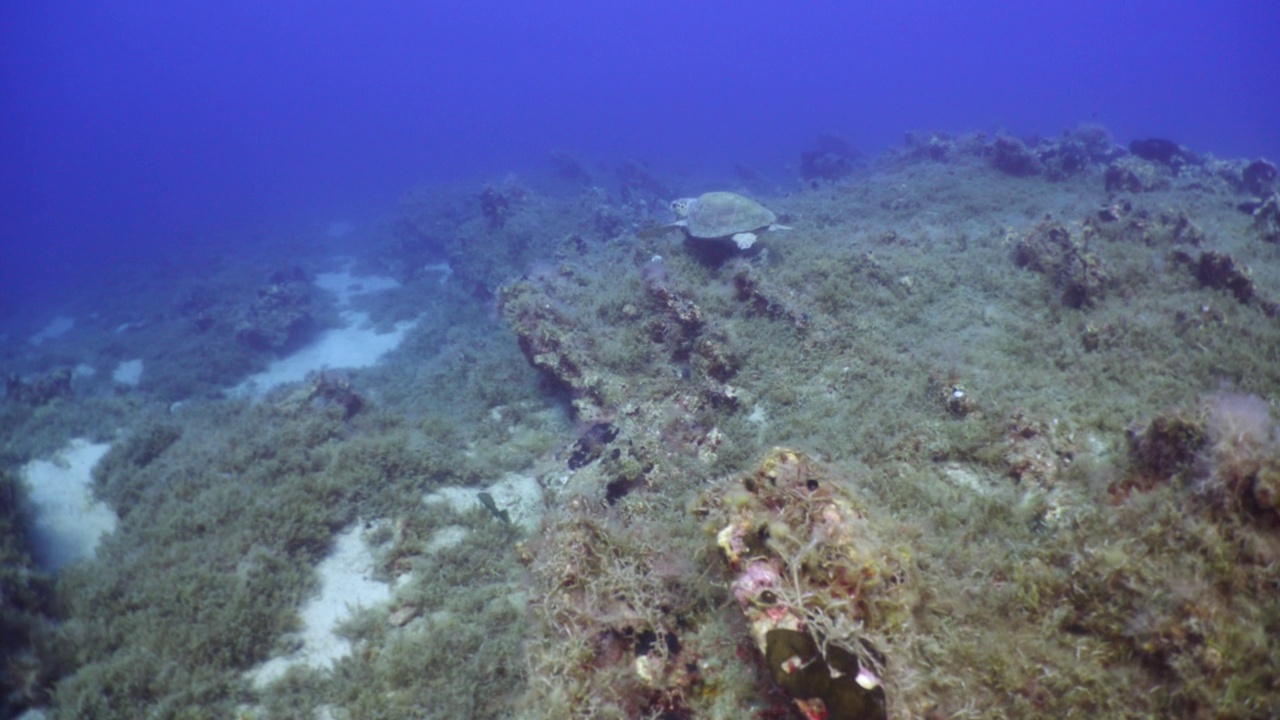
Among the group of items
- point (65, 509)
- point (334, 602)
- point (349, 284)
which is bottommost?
point (349, 284)

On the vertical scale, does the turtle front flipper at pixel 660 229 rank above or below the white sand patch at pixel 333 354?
above

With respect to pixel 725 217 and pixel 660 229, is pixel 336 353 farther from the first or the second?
pixel 725 217

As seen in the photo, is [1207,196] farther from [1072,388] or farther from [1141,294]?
[1072,388]

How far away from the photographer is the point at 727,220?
37.3 ft

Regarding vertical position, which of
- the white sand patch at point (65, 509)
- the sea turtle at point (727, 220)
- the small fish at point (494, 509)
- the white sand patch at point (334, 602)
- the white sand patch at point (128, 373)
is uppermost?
the sea turtle at point (727, 220)

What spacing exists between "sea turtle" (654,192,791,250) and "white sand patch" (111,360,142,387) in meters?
19.9

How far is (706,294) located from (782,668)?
7.55m

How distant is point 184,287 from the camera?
91.8ft

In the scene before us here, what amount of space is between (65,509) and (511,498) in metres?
7.54

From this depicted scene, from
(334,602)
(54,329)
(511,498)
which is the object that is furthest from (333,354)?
(54,329)

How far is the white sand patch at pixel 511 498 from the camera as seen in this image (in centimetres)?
770

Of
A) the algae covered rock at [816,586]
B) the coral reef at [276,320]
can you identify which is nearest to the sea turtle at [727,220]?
the algae covered rock at [816,586]

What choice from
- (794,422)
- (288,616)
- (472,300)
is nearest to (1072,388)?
(794,422)

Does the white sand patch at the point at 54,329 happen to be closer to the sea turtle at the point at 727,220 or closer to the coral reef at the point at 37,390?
the coral reef at the point at 37,390
